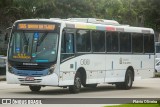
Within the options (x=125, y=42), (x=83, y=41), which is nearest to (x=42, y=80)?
(x=83, y=41)

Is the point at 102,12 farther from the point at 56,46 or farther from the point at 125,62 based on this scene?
the point at 56,46

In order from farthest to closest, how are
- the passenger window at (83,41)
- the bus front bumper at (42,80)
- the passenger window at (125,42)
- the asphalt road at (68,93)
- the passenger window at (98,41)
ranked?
the passenger window at (125,42)
the passenger window at (98,41)
the passenger window at (83,41)
the bus front bumper at (42,80)
the asphalt road at (68,93)

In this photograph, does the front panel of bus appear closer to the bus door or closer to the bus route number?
the bus door

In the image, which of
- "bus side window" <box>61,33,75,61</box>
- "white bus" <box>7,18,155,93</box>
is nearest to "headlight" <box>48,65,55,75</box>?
"white bus" <box>7,18,155,93</box>

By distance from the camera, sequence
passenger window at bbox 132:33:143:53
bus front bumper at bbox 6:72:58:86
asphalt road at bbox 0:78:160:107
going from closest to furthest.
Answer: asphalt road at bbox 0:78:160:107 < bus front bumper at bbox 6:72:58:86 < passenger window at bbox 132:33:143:53

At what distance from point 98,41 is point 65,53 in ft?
9.58

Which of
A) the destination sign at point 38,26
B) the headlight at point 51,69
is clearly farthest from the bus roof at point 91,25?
the headlight at point 51,69

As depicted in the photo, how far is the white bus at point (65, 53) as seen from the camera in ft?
71.4

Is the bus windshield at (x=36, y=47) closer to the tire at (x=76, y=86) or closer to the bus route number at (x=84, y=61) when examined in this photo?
the tire at (x=76, y=86)

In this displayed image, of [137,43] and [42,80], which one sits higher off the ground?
[137,43]

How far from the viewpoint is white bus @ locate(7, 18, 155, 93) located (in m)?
21.8

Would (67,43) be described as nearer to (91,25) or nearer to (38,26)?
(38,26)

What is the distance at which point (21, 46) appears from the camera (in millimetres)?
22281

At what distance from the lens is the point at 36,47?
21.9 m
